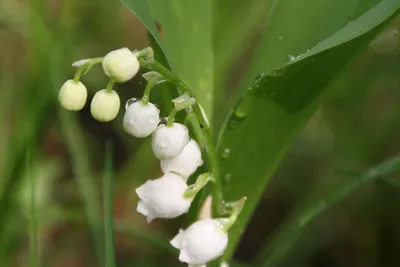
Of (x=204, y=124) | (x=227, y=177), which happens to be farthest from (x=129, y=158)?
(x=204, y=124)

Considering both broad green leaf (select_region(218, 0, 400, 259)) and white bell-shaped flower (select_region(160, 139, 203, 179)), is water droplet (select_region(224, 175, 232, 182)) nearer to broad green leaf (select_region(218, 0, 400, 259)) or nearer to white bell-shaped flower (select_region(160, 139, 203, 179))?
broad green leaf (select_region(218, 0, 400, 259))

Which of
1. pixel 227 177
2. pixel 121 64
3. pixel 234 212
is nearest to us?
pixel 121 64

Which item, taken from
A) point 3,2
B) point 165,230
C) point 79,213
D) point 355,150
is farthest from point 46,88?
point 355,150

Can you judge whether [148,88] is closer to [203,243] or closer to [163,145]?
[163,145]

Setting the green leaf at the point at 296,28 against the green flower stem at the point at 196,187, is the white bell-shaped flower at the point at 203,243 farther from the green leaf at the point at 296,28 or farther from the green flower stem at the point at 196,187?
the green leaf at the point at 296,28

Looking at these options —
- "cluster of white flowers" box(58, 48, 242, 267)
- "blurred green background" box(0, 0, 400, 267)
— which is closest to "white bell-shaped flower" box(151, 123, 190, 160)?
"cluster of white flowers" box(58, 48, 242, 267)

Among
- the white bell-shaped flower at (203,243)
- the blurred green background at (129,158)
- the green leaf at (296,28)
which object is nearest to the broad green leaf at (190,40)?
the green leaf at (296,28)
